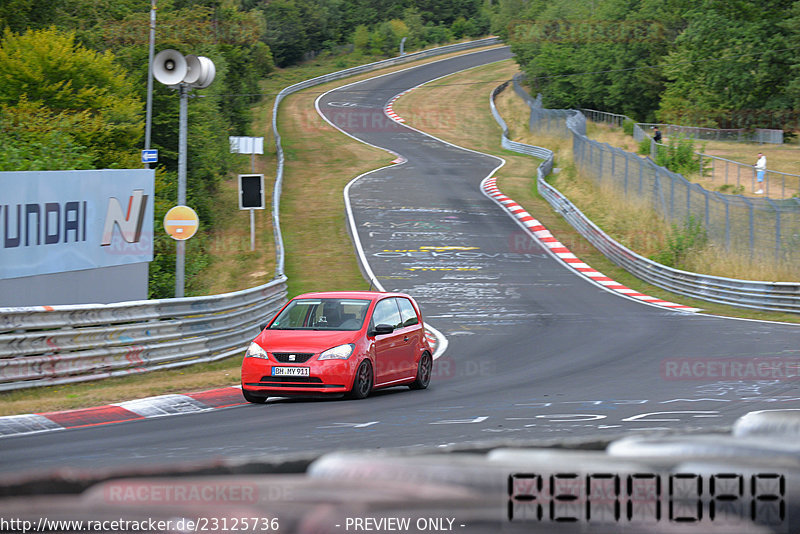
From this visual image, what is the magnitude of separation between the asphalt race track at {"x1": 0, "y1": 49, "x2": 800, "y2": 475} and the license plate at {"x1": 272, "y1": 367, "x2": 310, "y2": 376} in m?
0.43

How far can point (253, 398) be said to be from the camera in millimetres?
13102

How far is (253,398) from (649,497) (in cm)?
1067

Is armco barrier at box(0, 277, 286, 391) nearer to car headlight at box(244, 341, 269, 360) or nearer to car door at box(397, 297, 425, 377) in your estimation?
car headlight at box(244, 341, 269, 360)

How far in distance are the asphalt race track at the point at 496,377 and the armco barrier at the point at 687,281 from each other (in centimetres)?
238

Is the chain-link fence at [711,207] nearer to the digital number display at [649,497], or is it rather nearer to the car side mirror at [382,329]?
the car side mirror at [382,329]

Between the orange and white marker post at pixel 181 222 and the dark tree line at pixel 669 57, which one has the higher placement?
the dark tree line at pixel 669 57

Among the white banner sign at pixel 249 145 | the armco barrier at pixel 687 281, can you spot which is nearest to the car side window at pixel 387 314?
the armco barrier at pixel 687 281

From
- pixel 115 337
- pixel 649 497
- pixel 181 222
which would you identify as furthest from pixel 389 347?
pixel 649 497

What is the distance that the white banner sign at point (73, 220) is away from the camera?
14648 mm

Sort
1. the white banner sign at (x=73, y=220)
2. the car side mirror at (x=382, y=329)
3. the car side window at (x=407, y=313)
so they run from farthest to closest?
the car side window at (x=407, y=313) → the white banner sign at (x=73, y=220) → the car side mirror at (x=382, y=329)

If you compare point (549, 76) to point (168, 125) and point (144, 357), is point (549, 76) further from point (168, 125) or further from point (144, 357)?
point (144, 357)

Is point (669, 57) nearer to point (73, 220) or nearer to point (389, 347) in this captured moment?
point (73, 220)

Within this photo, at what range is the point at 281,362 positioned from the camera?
12.9 meters

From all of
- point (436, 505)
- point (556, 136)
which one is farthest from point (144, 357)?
point (556, 136)
